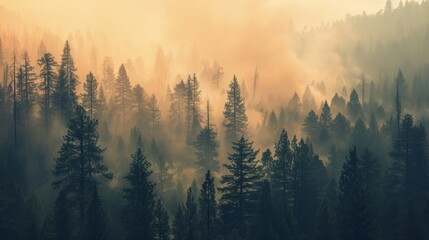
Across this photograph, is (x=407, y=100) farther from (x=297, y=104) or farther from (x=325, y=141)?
(x=325, y=141)

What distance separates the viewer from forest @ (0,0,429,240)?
1810 inches

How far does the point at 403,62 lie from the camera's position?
7584 inches

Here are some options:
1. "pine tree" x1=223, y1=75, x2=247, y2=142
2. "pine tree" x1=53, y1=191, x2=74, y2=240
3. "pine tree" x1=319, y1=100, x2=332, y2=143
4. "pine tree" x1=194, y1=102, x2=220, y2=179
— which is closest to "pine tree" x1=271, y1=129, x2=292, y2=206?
"pine tree" x1=53, y1=191, x2=74, y2=240

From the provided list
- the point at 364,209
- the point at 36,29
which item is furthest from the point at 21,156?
the point at 36,29

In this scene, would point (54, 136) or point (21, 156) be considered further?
point (54, 136)

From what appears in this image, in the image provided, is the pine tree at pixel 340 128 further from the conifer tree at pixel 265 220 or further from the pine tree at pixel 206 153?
the conifer tree at pixel 265 220

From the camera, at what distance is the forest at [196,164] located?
4597 centimetres

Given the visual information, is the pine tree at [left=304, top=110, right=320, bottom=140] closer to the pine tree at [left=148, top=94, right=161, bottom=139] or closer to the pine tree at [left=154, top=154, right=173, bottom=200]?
the pine tree at [left=148, top=94, right=161, bottom=139]

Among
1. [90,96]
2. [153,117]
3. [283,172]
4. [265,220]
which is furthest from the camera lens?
[153,117]

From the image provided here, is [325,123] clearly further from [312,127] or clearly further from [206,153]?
[206,153]

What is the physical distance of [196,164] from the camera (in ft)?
291

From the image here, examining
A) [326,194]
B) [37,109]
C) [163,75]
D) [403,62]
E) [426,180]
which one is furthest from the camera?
[403,62]

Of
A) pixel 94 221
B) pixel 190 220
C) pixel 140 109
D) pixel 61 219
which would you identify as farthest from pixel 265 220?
pixel 140 109

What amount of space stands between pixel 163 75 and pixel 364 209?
123 meters
